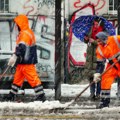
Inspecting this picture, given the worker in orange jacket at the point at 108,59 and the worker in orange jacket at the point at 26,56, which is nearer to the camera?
the worker in orange jacket at the point at 108,59

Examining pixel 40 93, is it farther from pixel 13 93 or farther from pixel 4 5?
pixel 4 5

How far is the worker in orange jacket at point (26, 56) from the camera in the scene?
443 inches

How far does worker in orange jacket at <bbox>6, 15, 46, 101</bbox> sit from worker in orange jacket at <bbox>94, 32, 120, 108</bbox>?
4.50ft

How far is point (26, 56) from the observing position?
11.3 m

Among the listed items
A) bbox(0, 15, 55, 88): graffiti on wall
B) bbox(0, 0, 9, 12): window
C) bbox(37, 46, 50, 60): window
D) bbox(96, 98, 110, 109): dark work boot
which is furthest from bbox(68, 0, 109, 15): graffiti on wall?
bbox(96, 98, 110, 109): dark work boot

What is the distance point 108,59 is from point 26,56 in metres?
1.70

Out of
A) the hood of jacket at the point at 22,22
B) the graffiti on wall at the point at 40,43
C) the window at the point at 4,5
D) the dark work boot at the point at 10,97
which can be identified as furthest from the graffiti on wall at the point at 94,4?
the dark work boot at the point at 10,97

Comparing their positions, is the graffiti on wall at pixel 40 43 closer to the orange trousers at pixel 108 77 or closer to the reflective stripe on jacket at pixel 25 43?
the reflective stripe on jacket at pixel 25 43

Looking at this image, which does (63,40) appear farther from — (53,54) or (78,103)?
(78,103)

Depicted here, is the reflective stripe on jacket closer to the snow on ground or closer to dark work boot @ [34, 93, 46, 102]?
dark work boot @ [34, 93, 46, 102]

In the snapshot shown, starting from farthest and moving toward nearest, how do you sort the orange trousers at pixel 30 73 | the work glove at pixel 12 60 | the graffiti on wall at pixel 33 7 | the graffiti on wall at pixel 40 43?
the graffiti on wall at pixel 40 43, the graffiti on wall at pixel 33 7, the orange trousers at pixel 30 73, the work glove at pixel 12 60

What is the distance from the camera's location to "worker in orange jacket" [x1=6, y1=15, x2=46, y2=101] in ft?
36.9

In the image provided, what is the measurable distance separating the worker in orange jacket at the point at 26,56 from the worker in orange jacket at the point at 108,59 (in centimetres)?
137

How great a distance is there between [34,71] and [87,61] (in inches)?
46.7
